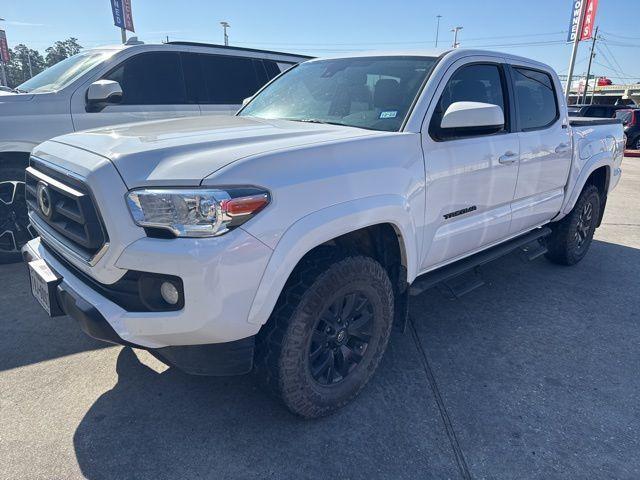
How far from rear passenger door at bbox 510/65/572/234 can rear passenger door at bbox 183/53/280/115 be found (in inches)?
136

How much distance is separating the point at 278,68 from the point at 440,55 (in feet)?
12.5

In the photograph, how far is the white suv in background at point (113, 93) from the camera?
4250 millimetres

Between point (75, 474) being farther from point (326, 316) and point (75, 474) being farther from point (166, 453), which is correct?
point (326, 316)

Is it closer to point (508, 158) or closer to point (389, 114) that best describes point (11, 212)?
point (389, 114)

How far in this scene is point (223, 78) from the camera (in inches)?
228

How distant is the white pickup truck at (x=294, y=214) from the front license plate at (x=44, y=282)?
0.05 ft

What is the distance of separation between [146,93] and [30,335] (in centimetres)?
298

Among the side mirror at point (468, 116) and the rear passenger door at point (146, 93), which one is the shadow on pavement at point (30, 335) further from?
the side mirror at point (468, 116)

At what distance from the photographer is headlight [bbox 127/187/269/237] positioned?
1812 mm

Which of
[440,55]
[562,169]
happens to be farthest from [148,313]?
[562,169]

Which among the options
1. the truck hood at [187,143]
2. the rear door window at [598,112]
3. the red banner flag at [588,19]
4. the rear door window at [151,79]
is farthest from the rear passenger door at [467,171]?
the red banner flag at [588,19]

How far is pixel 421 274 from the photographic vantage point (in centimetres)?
299

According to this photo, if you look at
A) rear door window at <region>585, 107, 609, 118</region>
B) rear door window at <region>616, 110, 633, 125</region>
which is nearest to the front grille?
rear door window at <region>585, 107, 609, 118</region>

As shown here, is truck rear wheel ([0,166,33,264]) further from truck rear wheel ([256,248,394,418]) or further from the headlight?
truck rear wheel ([256,248,394,418])
